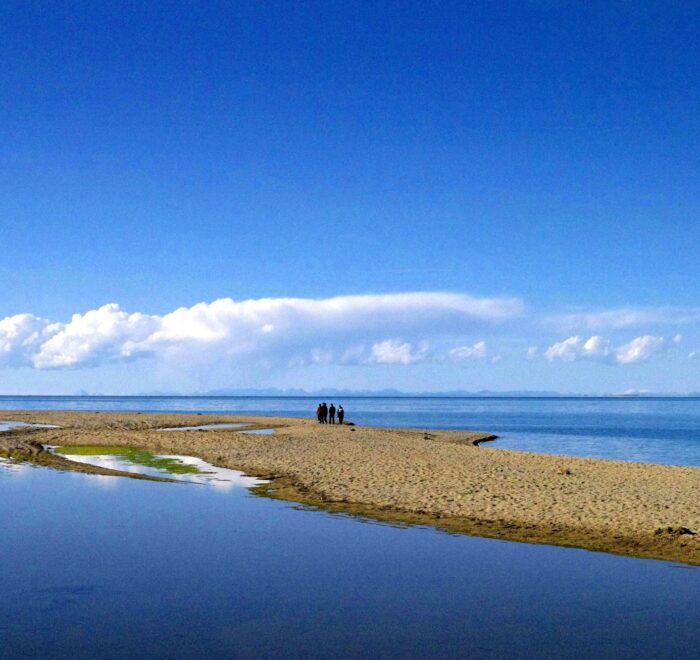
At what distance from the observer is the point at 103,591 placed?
1491cm

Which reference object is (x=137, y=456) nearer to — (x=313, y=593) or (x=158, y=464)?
(x=158, y=464)

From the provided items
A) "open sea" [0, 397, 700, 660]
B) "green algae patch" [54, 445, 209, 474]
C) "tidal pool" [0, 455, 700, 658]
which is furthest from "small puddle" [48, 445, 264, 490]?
"tidal pool" [0, 455, 700, 658]

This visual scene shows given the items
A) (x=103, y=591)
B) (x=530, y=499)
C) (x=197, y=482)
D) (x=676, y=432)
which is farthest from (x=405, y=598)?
(x=676, y=432)

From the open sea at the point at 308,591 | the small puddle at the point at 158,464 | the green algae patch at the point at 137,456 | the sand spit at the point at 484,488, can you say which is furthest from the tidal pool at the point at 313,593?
the green algae patch at the point at 137,456

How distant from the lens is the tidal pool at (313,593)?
12.2m

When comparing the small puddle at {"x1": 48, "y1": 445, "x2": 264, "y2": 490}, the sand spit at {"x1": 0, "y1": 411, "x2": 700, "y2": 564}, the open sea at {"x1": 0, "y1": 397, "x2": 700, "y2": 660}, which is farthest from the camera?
the small puddle at {"x1": 48, "y1": 445, "x2": 264, "y2": 490}

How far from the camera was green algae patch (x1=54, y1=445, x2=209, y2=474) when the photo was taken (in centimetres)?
3688

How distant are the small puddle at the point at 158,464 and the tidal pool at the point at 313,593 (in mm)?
9105

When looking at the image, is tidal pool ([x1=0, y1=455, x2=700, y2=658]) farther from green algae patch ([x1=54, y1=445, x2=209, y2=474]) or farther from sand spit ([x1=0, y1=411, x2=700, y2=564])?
green algae patch ([x1=54, y1=445, x2=209, y2=474])

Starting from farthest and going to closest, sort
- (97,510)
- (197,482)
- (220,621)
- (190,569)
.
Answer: (197,482), (97,510), (190,569), (220,621)

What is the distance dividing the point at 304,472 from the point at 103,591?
18.7 meters

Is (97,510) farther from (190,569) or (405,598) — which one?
(405,598)

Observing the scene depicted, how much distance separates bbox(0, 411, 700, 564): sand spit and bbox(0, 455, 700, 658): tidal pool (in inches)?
73.2

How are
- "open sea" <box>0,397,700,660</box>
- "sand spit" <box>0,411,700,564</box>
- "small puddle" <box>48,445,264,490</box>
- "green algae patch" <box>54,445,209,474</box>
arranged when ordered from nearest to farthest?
"open sea" <box>0,397,700,660</box> → "sand spit" <box>0,411,700,564</box> → "small puddle" <box>48,445,264,490</box> → "green algae patch" <box>54,445,209,474</box>
